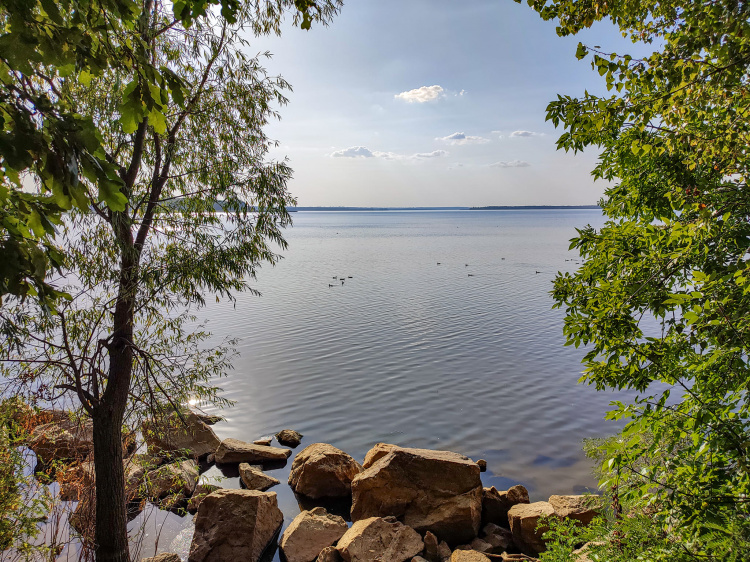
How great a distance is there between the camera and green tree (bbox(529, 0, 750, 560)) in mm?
2941

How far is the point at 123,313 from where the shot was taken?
684 centimetres

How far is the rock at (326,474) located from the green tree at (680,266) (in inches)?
255

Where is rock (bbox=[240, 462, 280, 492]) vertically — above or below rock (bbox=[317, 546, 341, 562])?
below

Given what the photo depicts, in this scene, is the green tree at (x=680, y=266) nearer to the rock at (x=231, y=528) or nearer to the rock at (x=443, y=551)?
the rock at (x=443, y=551)

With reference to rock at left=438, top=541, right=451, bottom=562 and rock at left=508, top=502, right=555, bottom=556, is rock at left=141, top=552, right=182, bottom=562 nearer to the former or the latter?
rock at left=438, top=541, right=451, bottom=562

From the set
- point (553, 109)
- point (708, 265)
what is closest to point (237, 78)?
point (553, 109)

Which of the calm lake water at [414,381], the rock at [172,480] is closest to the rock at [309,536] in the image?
the calm lake water at [414,381]

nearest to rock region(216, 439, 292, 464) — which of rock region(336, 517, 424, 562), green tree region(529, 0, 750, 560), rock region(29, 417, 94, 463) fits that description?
rock region(29, 417, 94, 463)

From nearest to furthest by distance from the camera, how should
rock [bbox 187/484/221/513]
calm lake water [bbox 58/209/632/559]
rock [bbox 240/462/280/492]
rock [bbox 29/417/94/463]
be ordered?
rock [bbox 187/484/221/513]
rock [bbox 29/417/94/463]
rock [bbox 240/462/280/492]
calm lake water [bbox 58/209/632/559]

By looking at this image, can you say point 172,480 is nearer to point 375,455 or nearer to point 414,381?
point 375,455

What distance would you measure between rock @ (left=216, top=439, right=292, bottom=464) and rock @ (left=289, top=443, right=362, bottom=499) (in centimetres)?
Answer: 146

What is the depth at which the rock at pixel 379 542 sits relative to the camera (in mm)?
6703

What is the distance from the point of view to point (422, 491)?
8.10m

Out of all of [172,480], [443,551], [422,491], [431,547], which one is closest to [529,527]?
[443,551]
